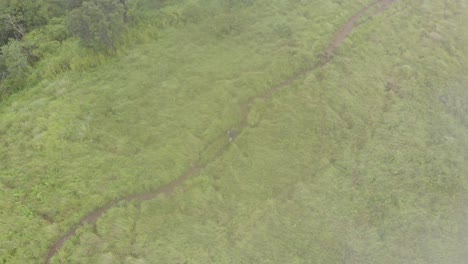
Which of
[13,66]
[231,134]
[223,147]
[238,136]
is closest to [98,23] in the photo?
[13,66]

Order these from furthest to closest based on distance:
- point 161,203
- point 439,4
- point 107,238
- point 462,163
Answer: point 439,4 → point 462,163 → point 161,203 → point 107,238

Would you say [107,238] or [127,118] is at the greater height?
[127,118]

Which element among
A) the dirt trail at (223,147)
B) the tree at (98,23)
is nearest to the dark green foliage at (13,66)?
the tree at (98,23)

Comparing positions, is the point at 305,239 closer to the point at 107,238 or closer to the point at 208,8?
the point at 107,238

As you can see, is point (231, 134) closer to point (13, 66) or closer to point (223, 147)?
point (223, 147)

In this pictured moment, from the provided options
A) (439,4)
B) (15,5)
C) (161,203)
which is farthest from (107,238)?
(439,4)

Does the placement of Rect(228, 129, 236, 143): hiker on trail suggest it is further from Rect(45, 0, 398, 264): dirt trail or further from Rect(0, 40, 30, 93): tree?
Rect(0, 40, 30, 93): tree

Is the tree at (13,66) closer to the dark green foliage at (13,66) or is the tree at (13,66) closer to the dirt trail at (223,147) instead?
the dark green foliage at (13,66)
